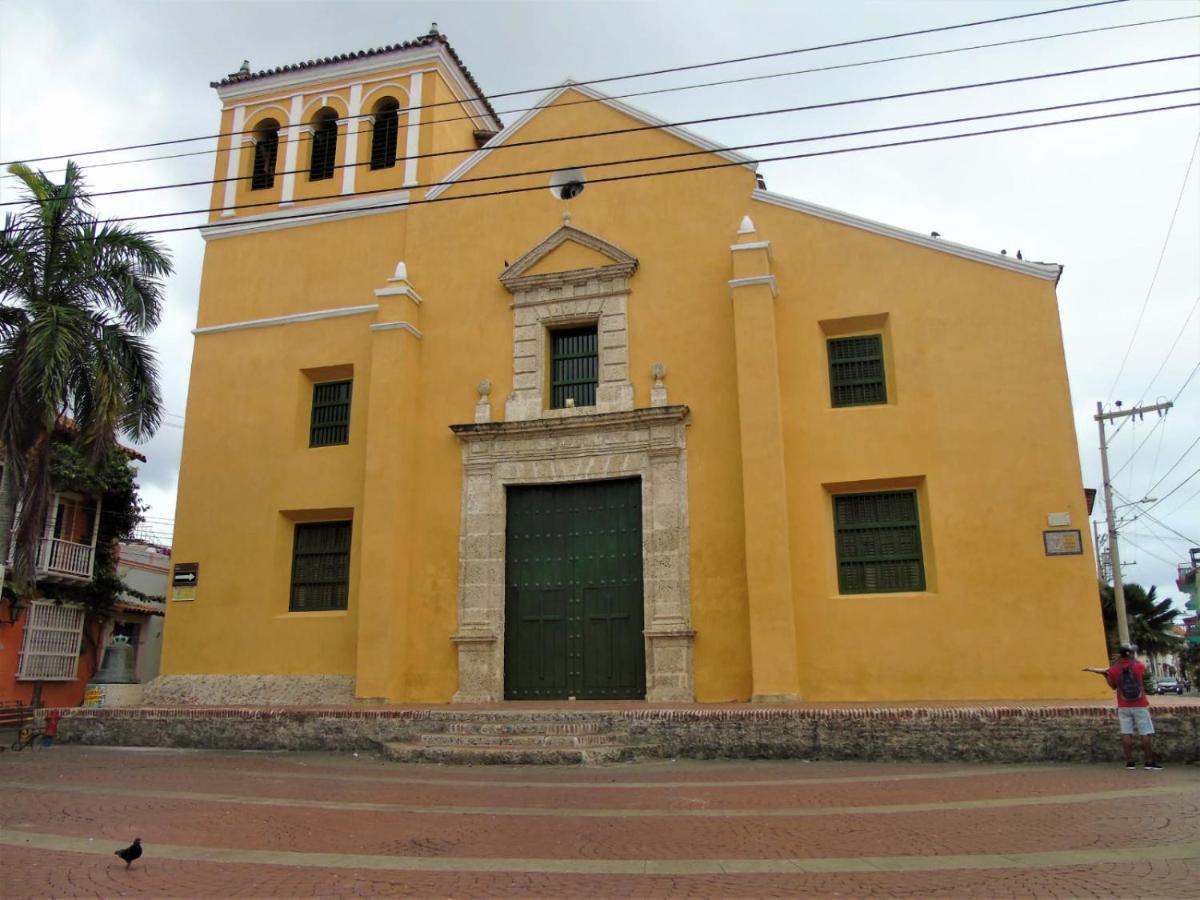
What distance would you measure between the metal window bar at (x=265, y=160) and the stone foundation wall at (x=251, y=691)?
355 inches

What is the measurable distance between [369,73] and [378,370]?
256 inches

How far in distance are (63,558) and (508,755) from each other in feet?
50.5

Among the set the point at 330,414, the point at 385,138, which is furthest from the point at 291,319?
the point at 385,138

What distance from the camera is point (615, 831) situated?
246 inches

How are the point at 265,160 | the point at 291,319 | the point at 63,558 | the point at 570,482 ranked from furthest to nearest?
the point at 63,558 → the point at 265,160 → the point at 291,319 → the point at 570,482

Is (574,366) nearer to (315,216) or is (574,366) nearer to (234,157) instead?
(315,216)

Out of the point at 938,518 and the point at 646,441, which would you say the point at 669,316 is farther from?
the point at 938,518

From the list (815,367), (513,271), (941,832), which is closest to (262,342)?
(513,271)

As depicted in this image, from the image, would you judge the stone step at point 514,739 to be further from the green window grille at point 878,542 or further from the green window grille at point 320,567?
the green window grille at point 320,567

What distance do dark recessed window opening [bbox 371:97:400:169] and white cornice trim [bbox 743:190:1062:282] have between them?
6.90 meters

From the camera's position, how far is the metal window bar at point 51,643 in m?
19.9

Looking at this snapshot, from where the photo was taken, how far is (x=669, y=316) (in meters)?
14.1

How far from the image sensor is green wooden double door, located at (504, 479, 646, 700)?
13.2 meters

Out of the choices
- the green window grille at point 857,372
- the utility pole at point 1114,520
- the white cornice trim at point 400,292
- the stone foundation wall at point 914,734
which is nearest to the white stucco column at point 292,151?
the white cornice trim at point 400,292
